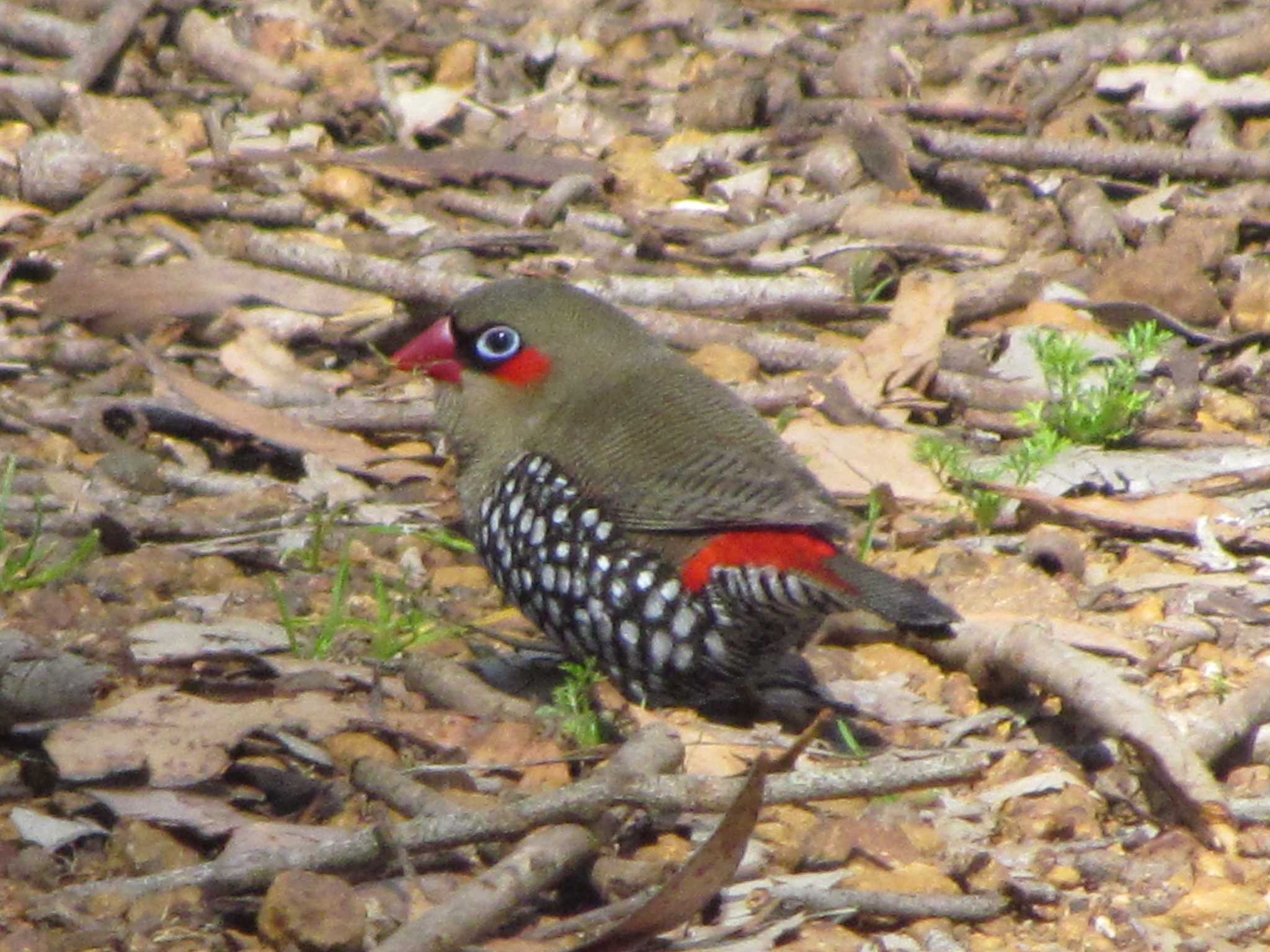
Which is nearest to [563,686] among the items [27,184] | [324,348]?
[324,348]

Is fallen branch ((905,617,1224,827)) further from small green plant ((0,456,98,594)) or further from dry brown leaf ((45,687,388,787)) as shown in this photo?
small green plant ((0,456,98,594))

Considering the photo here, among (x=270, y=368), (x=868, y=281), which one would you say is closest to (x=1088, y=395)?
(x=868, y=281)

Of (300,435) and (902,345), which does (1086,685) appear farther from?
(300,435)

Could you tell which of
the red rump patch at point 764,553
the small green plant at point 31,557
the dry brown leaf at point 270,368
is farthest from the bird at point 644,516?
the dry brown leaf at point 270,368

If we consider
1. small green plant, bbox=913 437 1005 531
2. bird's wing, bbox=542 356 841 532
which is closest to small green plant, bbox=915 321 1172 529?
small green plant, bbox=913 437 1005 531

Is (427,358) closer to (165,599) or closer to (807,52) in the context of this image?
(165,599)
